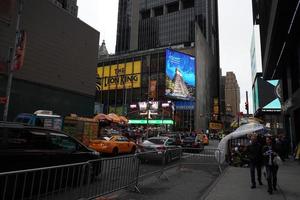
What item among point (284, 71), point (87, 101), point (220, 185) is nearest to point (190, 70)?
point (87, 101)

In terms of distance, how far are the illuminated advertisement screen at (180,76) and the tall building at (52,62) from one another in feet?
145

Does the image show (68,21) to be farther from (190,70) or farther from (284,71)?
(190,70)

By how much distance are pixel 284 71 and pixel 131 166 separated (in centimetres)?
2157

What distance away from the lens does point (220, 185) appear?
390 inches

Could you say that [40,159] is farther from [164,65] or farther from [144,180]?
[164,65]

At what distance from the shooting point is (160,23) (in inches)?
5241

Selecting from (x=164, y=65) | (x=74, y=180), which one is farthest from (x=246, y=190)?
(x=164, y=65)

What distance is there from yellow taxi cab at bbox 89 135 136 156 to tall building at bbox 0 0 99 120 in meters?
10.6

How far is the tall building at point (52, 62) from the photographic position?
26.4 meters

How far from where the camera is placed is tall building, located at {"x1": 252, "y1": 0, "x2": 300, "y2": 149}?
13805mm

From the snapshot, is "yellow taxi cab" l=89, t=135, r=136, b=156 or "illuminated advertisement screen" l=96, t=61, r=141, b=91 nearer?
"yellow taxi cab" l=89, t=135, r=136, b=156

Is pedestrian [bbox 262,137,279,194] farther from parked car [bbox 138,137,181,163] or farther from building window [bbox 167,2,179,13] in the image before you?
building window [bbox 167,2,179,13]

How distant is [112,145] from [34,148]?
11.9 m

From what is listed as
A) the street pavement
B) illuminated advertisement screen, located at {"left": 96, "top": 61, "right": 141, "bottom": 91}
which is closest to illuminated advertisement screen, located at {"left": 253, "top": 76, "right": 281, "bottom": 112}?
illuminated advertisement screen, located at {"left": 96, "top": 61, "right": 141, "bottom": 91}
